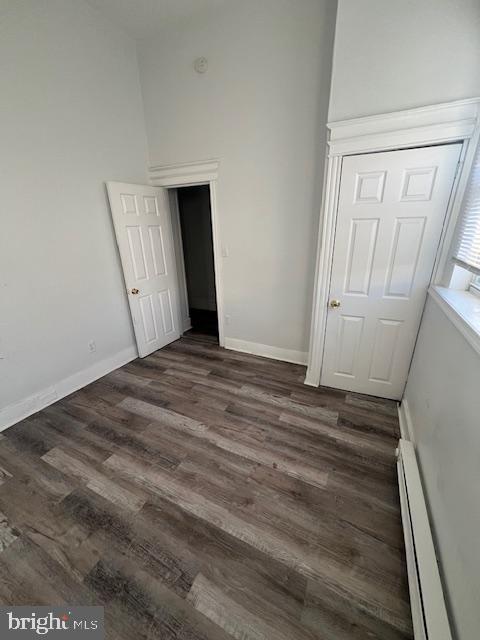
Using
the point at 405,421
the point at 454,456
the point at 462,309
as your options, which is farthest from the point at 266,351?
the point at 454,456

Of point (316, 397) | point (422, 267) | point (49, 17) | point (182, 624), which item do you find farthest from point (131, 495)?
point (49, 17)

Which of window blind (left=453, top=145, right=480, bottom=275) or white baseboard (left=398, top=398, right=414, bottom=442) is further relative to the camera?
white baseboard (left=398, top=398, right=414, bottom=442)

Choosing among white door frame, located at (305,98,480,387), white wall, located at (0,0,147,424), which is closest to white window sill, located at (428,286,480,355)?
white door frame, located at (305,98,480,387)

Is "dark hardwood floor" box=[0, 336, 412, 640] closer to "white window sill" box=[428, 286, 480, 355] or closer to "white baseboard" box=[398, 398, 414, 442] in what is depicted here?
"white baseboard" box=[398, 398, 414, 442]

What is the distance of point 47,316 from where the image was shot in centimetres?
230

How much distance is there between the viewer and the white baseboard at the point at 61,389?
215cm

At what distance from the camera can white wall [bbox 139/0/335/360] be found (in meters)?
2.16

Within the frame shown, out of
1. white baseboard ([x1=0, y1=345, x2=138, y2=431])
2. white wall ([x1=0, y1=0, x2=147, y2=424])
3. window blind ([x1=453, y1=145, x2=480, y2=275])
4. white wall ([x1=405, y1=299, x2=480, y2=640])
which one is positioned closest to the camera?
white wall ([x1=405, y1=299, x2=480, y2=640])

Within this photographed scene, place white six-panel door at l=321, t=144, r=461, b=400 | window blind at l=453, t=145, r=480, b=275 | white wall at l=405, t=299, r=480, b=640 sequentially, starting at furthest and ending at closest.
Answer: white six-panel door at l=321, t=144, r=461, b=400
window blind at l=453, t=145, r=480, b=275
white wall at l=405, t=299, r=480, b=640

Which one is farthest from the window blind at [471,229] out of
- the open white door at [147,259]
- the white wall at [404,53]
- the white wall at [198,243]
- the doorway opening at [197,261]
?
the white wall at [198,243]

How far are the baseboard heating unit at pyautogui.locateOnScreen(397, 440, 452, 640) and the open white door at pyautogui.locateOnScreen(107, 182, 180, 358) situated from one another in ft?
9.39

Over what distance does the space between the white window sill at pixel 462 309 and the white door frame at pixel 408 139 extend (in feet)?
0.61

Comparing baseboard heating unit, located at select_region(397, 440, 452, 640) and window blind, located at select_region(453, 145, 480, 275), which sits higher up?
window blind, located at select_region(453, 145, 480, 275)

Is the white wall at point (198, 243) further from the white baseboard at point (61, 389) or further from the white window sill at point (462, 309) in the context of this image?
the white window sill at point (462, 309)
